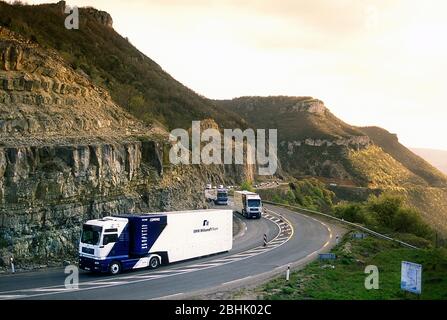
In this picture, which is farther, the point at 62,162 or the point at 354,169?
the point at 354,169

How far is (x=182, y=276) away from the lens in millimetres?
25875

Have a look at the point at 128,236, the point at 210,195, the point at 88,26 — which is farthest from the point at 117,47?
the point at 128,236

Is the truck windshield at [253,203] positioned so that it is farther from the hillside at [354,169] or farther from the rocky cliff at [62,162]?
the hillside at [354,169]

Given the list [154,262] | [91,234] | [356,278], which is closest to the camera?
[356,278]

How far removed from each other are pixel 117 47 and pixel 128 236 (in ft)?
380

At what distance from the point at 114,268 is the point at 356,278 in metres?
14.7

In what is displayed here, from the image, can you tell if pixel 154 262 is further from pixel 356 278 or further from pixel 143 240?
pixel 356 278

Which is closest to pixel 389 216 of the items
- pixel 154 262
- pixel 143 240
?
pixel 154 262

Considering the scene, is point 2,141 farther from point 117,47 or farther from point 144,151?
point 117,47

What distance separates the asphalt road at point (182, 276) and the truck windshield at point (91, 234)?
7.06 feet

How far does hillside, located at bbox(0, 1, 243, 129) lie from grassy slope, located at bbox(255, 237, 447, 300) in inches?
2015

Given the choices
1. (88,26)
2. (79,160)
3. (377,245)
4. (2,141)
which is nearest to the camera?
(2,141)

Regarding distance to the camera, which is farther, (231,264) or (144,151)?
(144,151)

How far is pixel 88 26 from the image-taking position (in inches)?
5182
